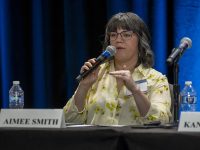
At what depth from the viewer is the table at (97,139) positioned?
162 cm

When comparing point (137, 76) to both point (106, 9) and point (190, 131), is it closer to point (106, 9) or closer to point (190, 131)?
point (190, 131)

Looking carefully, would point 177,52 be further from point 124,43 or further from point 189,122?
point 124,43

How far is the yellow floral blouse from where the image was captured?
96.0 inches

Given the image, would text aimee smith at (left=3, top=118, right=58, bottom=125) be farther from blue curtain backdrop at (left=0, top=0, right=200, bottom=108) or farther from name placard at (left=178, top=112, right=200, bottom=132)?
blue curtain backdrop at (left=0, top=0, right=200, bottom=108)

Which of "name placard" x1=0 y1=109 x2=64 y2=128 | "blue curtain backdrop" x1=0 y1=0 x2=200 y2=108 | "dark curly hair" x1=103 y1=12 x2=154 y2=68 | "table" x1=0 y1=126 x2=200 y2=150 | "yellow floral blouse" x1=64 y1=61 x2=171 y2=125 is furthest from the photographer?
"blue curtain backdrop" x1=0 y1=0 x2=200 y2=108

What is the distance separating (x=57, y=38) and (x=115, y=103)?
1410 mm

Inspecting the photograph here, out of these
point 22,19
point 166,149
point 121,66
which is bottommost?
point 166,149

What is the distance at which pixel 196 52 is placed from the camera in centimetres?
346

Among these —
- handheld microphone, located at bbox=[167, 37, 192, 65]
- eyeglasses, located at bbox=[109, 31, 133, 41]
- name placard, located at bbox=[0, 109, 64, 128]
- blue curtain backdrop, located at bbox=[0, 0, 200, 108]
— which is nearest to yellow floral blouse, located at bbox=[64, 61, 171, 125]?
eyeglasses, located at bbox=[109, 31, 133, 41]

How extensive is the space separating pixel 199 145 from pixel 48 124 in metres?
0.58

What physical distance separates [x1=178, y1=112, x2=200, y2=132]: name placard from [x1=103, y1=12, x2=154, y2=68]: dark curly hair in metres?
0.94

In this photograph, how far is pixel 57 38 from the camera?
12.3 feet

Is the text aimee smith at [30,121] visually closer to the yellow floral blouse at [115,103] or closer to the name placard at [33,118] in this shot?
the name placard at [33,118]

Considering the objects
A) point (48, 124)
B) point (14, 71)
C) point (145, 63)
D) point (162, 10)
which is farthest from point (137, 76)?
point (14, 71)
